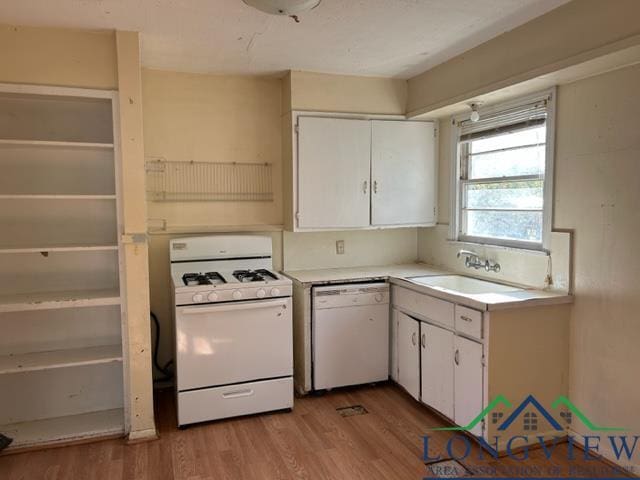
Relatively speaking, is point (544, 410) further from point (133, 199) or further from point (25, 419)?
point (25, 419)

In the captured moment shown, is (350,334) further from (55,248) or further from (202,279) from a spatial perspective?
(55,248)

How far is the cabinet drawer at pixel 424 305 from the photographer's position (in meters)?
2.81

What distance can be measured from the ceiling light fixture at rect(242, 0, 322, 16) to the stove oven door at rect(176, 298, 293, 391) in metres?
1.68

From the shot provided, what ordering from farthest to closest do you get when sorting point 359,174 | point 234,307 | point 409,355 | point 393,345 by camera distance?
point 359,174, point 393,345, point 409,355, point 234,307

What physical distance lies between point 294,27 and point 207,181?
1.40m

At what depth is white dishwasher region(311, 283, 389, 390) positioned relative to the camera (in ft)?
10.9

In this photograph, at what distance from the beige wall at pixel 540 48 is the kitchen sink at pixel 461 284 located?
1.22m

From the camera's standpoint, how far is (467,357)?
8.74ft

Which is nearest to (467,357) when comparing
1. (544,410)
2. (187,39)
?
(544,410)

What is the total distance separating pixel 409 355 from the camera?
3.25 meters

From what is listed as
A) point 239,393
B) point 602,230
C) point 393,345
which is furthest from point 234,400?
point 602,230

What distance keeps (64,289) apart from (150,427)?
3.31ft

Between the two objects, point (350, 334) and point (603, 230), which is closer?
point (603, 230)

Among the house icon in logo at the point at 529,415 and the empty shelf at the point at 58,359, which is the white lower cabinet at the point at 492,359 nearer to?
the house icon in logo at the point at 529,415
